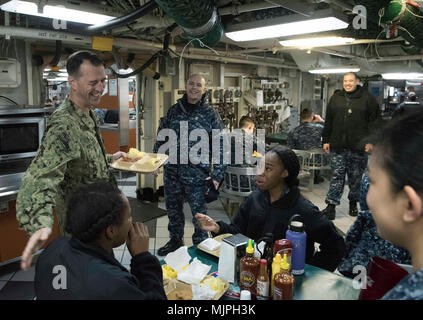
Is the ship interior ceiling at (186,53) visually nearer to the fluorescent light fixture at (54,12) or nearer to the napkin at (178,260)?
the fluorescent light fixture at (54,12)

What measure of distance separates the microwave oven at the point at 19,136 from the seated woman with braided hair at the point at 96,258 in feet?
7.61

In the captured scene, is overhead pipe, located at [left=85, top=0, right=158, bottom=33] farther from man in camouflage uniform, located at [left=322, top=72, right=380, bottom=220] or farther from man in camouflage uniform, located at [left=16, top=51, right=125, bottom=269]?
man in camouflage uniform, located at [left=322, top=72, right=380, bottom=220]

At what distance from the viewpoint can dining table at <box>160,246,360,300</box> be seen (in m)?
1.59

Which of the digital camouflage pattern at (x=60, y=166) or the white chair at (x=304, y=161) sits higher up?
the digital camouflage pattern at (x=60, y=166)

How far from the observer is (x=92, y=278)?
46.1 inches

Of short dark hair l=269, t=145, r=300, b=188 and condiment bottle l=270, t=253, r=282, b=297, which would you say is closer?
condiment bottle l=270, t=253, r=282, b=297

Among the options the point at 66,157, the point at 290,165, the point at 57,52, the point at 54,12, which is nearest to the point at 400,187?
the point at 290,165

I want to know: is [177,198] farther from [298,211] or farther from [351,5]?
[351,5]

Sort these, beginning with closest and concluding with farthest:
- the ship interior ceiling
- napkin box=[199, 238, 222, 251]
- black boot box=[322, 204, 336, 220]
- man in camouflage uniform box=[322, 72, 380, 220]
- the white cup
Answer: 1. the white cup
2. napkin box=[199, 238, 222, 251]
3. the ship interior ceiling
4. man in camouflage uniform box=[322, 72, 380, 220]
5. black boot box=[322, 204, 336, 220]

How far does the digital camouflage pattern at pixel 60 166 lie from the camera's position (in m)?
1.59

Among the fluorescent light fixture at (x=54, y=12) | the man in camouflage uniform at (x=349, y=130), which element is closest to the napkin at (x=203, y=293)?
the fluorescent light fixture at (x=54, y=12)

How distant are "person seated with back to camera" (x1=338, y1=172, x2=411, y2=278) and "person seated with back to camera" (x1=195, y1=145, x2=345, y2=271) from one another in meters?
0.15

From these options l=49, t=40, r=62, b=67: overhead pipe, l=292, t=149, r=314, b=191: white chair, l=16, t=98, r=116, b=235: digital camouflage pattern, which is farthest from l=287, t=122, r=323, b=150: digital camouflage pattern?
l=16, t=98, r=116, b=235: digital camouflage pattern

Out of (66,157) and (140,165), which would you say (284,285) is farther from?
(140,165)
